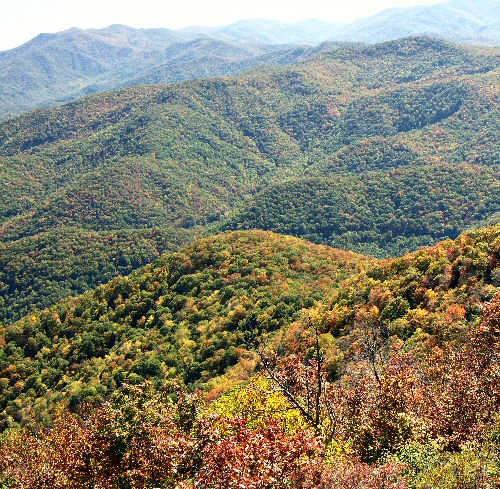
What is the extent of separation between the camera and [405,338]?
40.5 meters

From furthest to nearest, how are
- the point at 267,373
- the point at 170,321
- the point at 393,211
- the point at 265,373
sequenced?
the point at 393,211 < the point at 170,321 < the point at 265,373 < the point at 267,373

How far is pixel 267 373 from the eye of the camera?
26.9 meters

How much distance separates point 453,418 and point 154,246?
170m

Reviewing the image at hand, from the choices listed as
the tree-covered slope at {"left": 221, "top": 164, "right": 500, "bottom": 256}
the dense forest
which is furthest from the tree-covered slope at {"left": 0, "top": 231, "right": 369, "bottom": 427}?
the tree-covered slope at {"left": 221, "top": 164, "right": 500, "bottom": 256}

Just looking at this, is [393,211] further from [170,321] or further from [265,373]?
[265,373]

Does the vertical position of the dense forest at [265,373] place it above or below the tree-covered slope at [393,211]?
above

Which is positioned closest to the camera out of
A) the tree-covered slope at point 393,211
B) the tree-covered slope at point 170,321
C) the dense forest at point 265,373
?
the dense forest at point 265,373

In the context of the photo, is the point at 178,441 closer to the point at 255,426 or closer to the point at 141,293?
the point at 255,426

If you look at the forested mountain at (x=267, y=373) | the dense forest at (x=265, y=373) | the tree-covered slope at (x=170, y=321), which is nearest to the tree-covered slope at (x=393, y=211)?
the dense forest at (x=265, y=373)

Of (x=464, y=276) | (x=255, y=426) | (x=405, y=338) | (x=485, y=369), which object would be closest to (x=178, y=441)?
(x=255, y=426)

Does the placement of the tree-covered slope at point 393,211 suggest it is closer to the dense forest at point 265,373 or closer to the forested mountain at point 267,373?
the dense forest at point 265,373

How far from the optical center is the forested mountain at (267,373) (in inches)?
674

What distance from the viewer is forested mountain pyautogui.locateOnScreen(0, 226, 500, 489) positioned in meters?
17.1

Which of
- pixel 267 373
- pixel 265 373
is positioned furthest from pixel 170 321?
pixel 267 373
